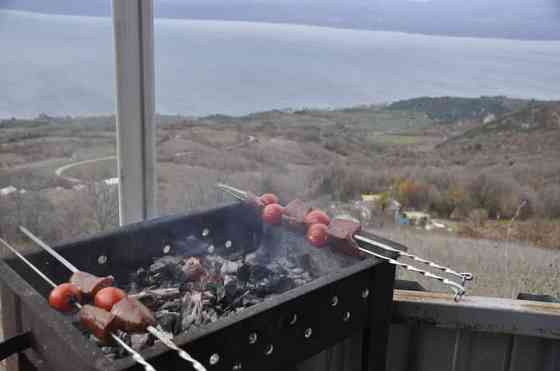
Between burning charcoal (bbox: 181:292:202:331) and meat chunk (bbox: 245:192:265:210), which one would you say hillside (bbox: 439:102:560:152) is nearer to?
meat chunk (bbox: 245:192:265:210)

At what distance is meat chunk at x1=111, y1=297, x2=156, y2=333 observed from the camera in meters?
0.82

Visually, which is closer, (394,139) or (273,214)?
(273,214)

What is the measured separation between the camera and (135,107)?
154 centimetres

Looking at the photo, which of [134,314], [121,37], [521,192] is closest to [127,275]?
[134,314]

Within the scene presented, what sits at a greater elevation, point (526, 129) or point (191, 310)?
point (526, 129)

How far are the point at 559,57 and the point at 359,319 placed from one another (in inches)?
41.8

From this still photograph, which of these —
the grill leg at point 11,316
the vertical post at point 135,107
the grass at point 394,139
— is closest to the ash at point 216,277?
the grill leg at point 11,316

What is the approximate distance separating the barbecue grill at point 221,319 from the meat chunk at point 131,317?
0.05m

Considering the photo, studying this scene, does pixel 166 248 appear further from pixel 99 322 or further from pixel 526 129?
pixel 526 129

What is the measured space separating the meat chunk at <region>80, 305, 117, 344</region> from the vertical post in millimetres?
777

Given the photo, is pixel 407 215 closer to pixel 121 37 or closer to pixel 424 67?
pixel 424 67

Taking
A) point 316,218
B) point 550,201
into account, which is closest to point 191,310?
point 316,218

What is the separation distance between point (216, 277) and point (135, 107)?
662mm

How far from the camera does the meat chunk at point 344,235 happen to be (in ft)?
4.07
